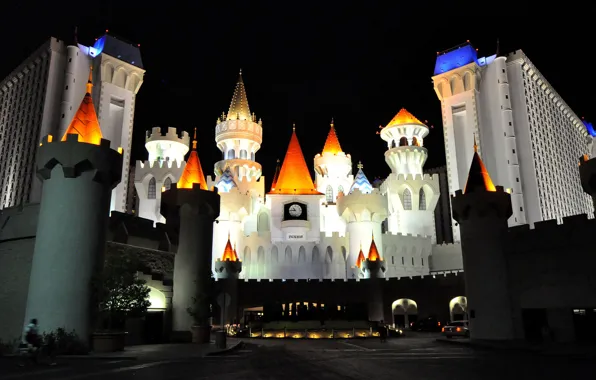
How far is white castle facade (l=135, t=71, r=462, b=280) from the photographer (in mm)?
43344

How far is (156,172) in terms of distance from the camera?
4712cm

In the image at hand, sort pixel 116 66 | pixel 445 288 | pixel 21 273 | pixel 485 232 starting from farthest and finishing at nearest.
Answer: pixel 116 66 → pixel 445 288 → pixel 485 232 → pixel 21 273

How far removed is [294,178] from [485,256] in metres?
27.1

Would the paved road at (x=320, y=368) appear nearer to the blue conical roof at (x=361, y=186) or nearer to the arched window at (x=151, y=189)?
the blue conical roof at (x=361, y=186)

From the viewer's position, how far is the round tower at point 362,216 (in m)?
42.9

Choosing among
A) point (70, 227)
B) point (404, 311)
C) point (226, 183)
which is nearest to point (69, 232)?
point (70, 227)

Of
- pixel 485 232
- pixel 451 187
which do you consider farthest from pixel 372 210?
pixel 485 232

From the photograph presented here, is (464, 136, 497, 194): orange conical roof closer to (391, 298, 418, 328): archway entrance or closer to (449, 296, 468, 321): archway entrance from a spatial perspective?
(449, 296, 468, 321): archway entrance

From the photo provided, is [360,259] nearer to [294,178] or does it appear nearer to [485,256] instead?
[294,178]

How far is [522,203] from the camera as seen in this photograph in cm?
4862

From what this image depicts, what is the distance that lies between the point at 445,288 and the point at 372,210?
10564mm

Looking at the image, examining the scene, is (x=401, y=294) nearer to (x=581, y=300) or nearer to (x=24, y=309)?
(x=581, y=300)

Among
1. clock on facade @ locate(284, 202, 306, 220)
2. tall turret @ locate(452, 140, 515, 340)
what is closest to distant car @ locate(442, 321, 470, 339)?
tall turret @ locate(452, 140, 515, 340)

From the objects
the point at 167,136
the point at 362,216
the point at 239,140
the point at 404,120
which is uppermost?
the point at 404,120
